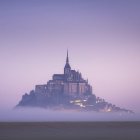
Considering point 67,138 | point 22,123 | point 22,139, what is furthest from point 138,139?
point 22,123

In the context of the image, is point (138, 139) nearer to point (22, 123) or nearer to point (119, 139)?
point (119, 139)

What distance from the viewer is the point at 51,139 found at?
4034 cm

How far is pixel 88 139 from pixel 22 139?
532 cm

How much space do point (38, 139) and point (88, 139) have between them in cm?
404

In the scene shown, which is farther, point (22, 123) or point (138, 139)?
point (22, 123)

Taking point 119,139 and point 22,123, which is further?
point 22,123

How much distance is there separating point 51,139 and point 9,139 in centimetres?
338

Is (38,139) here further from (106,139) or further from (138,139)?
(138,139)

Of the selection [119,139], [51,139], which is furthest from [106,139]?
[51,139]

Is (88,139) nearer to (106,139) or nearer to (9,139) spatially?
(106,139)

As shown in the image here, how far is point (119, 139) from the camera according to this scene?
132ft

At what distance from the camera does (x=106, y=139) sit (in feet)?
133

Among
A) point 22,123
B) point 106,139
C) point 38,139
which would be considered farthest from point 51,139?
point 22,123

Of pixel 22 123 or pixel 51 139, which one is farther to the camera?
pixel 22 123
